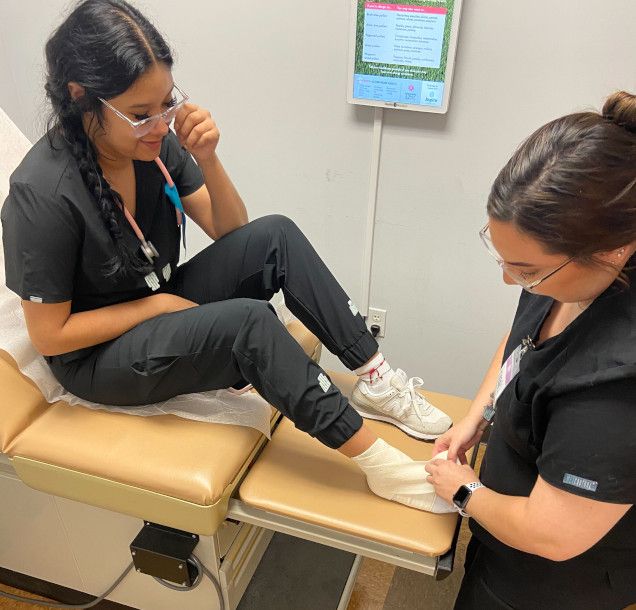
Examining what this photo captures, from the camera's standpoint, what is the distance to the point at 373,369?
47.6 inches

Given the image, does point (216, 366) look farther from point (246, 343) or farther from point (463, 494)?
point (463, 494)

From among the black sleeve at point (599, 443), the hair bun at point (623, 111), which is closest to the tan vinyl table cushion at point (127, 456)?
the black sleeve at point (599, 443)

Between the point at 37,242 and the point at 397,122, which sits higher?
the point at 397,122

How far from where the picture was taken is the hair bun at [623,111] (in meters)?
0.67

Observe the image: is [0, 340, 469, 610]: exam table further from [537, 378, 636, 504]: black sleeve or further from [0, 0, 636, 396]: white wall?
[0, 0, 636, 396]: white wall

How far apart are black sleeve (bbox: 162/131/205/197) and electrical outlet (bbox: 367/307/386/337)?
2.58 ft

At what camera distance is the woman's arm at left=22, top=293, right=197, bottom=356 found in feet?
3.26

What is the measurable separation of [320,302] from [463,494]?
0.48 meters

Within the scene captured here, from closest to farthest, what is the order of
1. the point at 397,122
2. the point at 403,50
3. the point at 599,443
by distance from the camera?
the point at 599,443
the point at 403,50
the point at 397,122

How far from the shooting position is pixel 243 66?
1.62 meters

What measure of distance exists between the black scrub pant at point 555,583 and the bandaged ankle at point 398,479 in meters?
0.13

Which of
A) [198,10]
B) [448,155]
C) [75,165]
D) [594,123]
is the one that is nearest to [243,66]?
[198,10]

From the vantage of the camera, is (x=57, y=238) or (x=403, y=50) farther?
(x=403, y=50)

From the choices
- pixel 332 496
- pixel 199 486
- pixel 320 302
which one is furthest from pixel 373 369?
pixel 199 486
